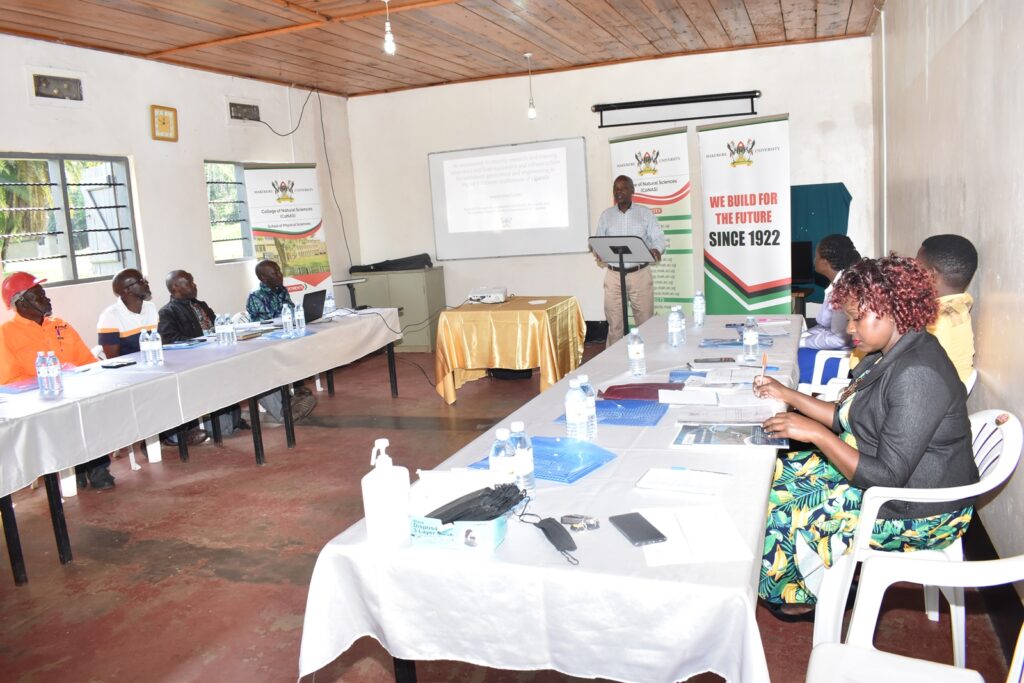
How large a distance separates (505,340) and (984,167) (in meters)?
3.45

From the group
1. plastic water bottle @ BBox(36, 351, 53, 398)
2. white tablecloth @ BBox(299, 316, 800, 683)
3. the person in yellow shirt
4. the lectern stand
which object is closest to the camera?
white tablecloth @ BBox(299, 316, 800, 683)

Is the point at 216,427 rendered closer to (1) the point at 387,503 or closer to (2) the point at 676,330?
(2) the point at 676,330

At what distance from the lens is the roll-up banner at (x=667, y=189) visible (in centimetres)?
722

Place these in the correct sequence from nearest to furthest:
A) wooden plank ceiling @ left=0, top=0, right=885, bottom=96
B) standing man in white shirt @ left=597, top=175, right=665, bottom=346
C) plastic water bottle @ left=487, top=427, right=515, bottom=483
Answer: plastic water bottle @ left=487, top=427, right=515, bottom=483, wooden plank ceiling @ left=0, top=0, right=885, bottom=96, standing man in white shirt @ left=597, top=175, right=665, bottom=346

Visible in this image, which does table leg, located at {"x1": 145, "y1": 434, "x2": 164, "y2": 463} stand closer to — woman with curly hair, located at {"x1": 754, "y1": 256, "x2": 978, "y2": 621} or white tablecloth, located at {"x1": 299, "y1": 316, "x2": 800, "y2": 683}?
white tablecloth, located at {"x1": 299, "y1": 316, "x2": 800, "y2": 683}

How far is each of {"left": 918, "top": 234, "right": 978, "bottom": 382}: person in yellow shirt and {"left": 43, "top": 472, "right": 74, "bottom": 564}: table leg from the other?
3666 mm

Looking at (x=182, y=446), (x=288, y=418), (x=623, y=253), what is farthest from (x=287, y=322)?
(x=623, y=253)

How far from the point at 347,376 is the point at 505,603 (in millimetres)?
5839

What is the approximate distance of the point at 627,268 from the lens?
20.8 ft

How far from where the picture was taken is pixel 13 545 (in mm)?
3230

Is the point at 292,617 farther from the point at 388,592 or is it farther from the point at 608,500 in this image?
the point at 608,500

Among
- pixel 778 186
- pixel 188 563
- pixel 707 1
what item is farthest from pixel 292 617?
pixel 778 186

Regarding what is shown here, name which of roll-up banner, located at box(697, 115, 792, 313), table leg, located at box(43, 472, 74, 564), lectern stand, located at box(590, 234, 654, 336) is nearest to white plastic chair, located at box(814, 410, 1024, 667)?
table leg, located at box(43, 472, 74, 564)

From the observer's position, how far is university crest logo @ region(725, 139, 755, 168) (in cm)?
680
